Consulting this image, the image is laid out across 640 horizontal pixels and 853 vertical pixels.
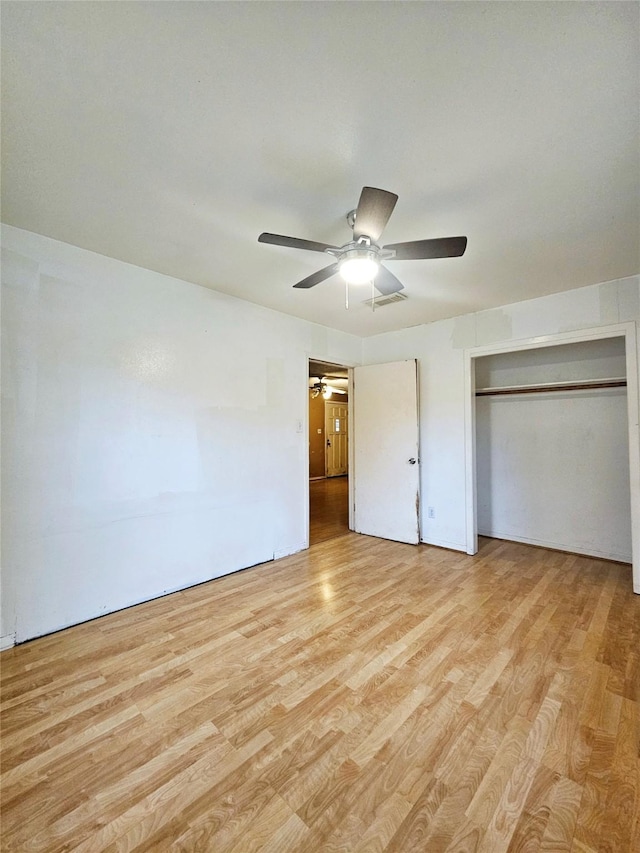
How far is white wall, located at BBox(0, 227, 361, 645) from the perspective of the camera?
2.21 meters

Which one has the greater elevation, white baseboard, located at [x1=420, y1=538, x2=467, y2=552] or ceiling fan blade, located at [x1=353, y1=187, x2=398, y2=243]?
ceiling fan blade, located at [x1=353, y1=187, x2=398, y2=243]

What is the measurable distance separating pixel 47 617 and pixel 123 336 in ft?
6.51

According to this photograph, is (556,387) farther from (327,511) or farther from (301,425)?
(327,511)

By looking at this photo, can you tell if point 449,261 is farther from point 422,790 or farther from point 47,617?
point 47,617

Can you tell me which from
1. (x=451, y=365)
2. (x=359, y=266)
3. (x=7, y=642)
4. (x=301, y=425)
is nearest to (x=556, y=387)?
(x=451, y=365)

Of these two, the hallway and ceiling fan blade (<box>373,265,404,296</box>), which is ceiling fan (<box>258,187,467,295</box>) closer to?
ceiling fan blade (<box>373,265,404,296</box>)

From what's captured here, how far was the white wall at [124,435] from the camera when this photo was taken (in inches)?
86.9

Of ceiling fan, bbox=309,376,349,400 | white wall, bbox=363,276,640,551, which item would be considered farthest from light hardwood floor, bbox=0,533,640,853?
ceiling fan, bbox=309,376,349,400

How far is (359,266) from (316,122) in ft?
2.25

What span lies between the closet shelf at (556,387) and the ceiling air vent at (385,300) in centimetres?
183

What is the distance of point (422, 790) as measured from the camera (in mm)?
1271

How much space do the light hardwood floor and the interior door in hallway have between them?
7164 millimetres

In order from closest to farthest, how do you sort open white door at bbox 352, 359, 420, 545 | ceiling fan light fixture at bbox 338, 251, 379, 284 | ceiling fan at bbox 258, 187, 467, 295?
ceiling fan at bbox 258, 187, 467, 295, ceiling fan light fixture at bbox 338, 251, 379, 284, open white door at bbox 352, 359, 420, 545

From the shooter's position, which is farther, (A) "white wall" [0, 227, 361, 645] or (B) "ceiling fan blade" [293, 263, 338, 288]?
(A) "white wall" [0, 227, 361, 645]
